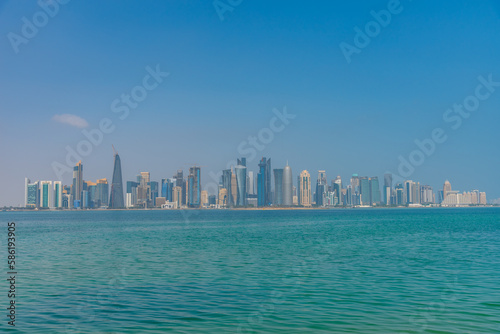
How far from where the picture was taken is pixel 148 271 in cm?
3083

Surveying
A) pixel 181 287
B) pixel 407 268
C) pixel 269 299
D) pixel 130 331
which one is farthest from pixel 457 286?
pixel 130 331

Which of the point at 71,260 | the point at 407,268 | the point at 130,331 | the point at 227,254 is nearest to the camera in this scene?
the point at 130,331

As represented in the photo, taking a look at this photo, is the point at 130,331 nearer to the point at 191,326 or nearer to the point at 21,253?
the point at 191,326

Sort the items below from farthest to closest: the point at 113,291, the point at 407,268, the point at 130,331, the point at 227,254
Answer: the point at 227,254 < the point at 407,268 < the point at 113,291 < the point at 130,331

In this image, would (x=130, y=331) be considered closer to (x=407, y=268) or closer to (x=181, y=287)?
(x=181, y=287)

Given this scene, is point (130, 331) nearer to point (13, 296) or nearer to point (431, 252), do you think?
point (13, 296)

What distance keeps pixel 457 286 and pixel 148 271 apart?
754 inches

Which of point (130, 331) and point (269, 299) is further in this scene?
point (269, 299)

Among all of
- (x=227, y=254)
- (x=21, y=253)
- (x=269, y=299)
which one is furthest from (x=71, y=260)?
(x=269, y=299)

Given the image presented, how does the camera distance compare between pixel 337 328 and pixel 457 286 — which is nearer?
pixel 337 328

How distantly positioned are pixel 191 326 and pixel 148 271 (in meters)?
14.6

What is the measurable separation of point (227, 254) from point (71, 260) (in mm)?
13335

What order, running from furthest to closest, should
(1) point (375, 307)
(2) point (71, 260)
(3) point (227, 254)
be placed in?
(3) point (227, 254) → (2) point (71, 260) → (1) point (375, 307)

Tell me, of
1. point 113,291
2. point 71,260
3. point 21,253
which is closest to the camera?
point 113,291
